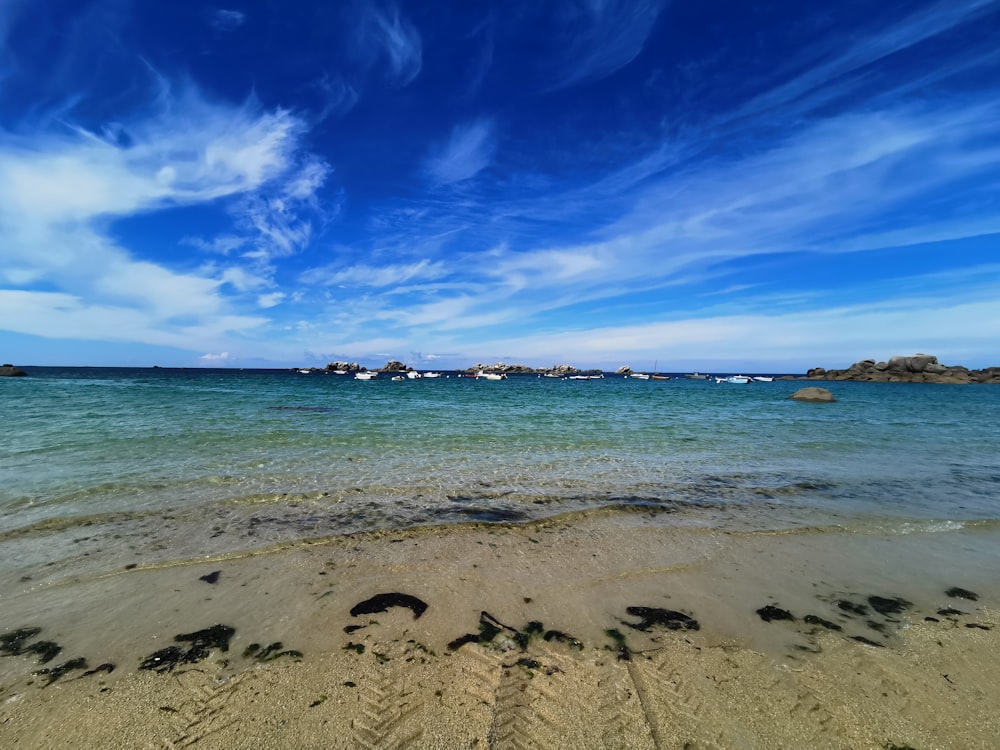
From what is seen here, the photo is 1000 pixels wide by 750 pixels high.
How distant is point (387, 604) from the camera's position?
4918mm

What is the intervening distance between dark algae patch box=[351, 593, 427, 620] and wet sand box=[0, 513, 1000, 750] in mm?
24

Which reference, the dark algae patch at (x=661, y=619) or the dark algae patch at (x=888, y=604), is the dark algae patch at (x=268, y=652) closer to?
the dark algae patch at (x=661, y=619)

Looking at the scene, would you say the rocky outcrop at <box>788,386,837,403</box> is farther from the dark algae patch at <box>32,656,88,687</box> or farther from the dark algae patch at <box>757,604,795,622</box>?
the dark algae patch at <box>32,656,88,687</box>

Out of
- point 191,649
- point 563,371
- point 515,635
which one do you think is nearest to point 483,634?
point 515,635

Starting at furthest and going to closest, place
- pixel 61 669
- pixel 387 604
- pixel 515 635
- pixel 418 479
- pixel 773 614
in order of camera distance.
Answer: pixel 418 479
pixel 387 604
pixel 773 614
pixel 515 635
pixel 61 669

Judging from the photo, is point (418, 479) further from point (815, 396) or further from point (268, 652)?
point (815, 396)

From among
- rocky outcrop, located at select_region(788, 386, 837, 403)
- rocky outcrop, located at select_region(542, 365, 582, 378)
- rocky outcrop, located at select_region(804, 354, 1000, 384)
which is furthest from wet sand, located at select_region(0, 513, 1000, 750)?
rocky outcrop, located at select_region(542, 365, 582, 378)

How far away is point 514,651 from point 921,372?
400ft

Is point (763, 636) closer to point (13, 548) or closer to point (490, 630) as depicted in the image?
point (490, 630)

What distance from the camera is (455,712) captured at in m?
3.30

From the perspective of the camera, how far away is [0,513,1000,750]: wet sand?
317cm

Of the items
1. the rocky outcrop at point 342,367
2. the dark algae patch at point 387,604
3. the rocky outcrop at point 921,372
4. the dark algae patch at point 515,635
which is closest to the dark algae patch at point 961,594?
the dark algae patch at point 515,635

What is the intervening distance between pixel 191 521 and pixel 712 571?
28.3 feet

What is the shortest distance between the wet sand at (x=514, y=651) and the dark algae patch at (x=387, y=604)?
24 mm
